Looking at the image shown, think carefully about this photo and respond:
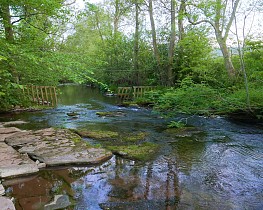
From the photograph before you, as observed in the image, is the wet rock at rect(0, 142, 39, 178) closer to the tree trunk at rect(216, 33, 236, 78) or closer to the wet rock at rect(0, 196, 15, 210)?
the wet rock at rect(0, 196, 15, 210)

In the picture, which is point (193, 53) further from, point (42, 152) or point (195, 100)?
point (42, 152)

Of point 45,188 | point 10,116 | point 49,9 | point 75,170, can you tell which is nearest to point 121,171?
point 75,170

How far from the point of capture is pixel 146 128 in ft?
24.5

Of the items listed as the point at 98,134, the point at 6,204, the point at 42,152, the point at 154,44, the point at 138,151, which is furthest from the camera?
the point at 154,44

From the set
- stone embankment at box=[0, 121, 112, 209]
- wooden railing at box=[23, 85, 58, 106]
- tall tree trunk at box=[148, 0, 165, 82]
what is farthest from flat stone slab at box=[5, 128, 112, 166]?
tall tree trunk at box=[148, 0, 165, 82]

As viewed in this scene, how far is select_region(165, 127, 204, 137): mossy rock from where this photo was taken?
6547 millimetres

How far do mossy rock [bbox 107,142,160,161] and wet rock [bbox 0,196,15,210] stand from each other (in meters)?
2.32

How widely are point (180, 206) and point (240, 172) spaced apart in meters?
1.70

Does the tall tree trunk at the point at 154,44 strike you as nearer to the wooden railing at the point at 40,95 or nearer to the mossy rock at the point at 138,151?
the wooden railing at the point at 40,95

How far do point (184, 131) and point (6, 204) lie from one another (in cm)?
514

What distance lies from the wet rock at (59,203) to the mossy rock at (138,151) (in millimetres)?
1800

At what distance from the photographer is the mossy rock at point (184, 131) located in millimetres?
6547

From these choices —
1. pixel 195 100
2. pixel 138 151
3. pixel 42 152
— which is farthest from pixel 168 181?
pixel 195 100

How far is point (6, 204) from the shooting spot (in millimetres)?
2676
